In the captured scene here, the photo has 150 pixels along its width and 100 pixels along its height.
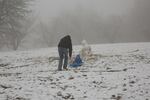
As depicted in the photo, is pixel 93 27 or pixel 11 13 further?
pixel 93 27

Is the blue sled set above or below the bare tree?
below

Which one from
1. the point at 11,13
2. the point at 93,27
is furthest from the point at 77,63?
the point at 93,27

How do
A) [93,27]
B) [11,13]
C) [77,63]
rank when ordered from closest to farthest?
[77,63] → [11,13] → [93,27]

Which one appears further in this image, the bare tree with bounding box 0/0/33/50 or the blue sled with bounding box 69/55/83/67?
the bare tree with bounding box 0/0/33/50

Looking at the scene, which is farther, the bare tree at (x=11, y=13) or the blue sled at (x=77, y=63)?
the bare tree at (x=11, y=13)

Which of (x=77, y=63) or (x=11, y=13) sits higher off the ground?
(x=11, y=13)

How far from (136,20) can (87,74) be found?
67163 mm

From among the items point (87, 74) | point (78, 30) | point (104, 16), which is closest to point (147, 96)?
point (87, 74)

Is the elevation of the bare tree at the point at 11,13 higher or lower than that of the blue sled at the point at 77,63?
higher

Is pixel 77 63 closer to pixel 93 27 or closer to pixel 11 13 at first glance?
pixel 11 13

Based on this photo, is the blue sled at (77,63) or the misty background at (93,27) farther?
the misty background at (93,27)

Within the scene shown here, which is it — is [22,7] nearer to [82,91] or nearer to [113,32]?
[82,91]

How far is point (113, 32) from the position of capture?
3012 inches

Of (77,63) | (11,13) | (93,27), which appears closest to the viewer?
(77,63)
